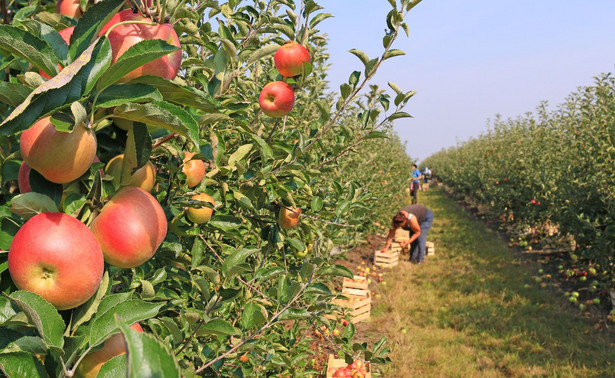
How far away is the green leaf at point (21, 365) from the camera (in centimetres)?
63

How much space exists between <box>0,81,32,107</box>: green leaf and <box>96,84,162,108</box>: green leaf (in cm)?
10

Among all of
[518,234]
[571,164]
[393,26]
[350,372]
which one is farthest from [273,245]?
[518,234]

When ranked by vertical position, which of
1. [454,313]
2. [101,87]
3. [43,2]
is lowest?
[454,313]

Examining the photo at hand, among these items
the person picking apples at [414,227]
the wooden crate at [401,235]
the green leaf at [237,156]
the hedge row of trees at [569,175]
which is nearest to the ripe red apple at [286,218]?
the green leaf at [237,156]

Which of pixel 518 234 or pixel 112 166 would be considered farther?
pixel 518 234

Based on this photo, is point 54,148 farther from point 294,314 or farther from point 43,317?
point 294,314

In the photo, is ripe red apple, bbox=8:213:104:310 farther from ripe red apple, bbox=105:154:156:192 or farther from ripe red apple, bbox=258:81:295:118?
ripe red apple, bbox=258:81:295:118

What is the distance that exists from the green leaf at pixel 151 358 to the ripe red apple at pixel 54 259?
1.12ft

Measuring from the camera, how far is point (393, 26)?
5.44 feet

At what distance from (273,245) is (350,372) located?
2.46 meters

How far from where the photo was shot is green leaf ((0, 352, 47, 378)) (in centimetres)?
63

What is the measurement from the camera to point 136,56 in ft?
2.11

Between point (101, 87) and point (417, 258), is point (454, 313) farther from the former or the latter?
point (101, 87)

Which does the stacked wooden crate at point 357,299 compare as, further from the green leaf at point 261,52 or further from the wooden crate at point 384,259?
the green leaf at point 261,52
